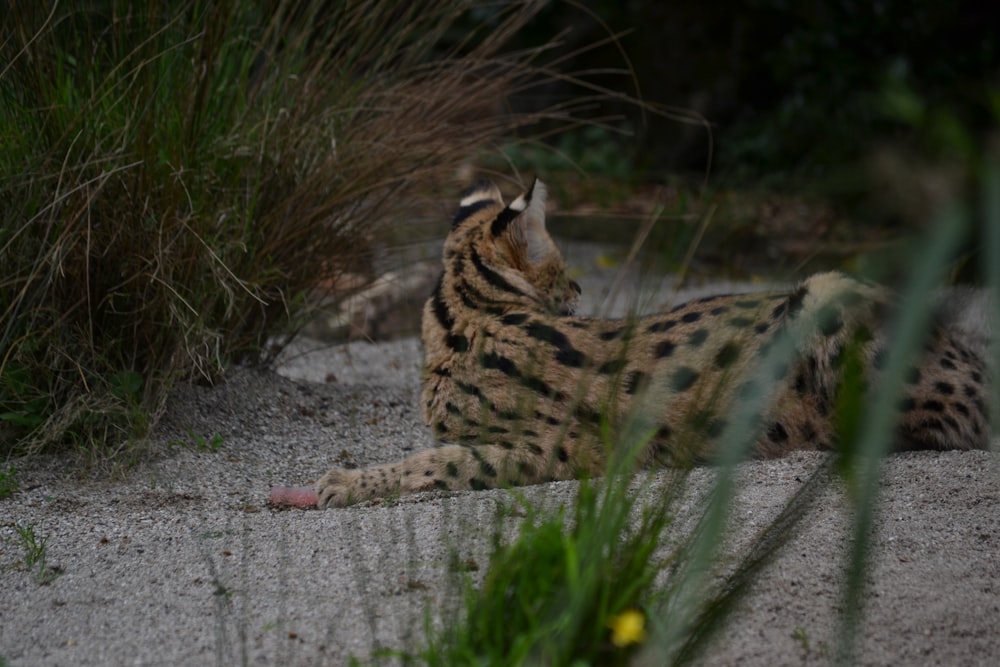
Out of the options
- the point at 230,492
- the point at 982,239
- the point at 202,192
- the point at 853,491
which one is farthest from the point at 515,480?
the point at 982,239

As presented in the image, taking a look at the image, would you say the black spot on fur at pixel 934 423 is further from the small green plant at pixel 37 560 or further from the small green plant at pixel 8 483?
the small green plant at pixel 8 483

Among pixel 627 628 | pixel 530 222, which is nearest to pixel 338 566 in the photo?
pixel 627 628

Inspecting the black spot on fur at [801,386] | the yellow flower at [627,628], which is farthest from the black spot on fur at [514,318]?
the yellow flower at [627,628]

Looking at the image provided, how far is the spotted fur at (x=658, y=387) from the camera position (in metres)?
3.60

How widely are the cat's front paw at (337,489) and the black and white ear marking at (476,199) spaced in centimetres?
124

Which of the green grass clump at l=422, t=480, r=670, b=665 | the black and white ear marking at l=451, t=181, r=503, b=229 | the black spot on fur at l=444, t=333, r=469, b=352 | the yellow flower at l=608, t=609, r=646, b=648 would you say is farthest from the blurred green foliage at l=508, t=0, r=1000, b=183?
the yellow flower at l=608, t=609, r=646, b=648

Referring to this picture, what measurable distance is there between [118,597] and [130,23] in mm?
2341

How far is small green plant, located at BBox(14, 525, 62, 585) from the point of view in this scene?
296 cm

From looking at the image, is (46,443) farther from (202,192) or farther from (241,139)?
(241,139)

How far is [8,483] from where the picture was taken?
3.70m

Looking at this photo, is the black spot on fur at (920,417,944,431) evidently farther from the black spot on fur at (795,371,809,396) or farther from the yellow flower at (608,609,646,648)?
the yellow flower at (608,609,646,648)

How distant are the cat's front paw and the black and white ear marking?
1.24 m

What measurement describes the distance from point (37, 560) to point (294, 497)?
81cm

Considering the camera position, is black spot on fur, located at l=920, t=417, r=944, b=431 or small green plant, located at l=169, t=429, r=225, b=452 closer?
black spot on fur, located at l=920, t=417, r=944, b=431
